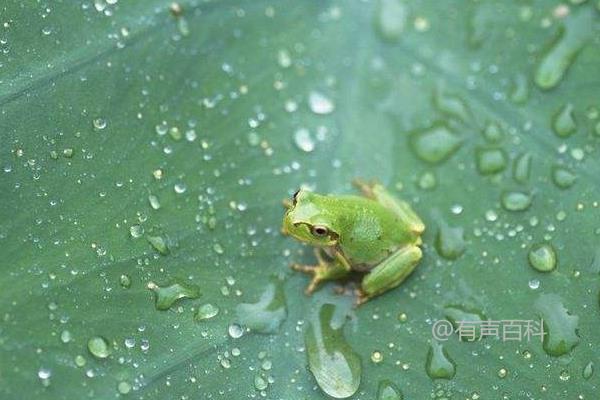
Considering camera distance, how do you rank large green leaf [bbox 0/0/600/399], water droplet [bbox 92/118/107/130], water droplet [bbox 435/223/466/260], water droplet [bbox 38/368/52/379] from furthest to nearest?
water droplet [bbox 435/223/466/260] < water droplet [bbox 92/118/107/130] < large green leaf [bbox 0/0/600/399] < water droplet [bbox 38/368/52/379]

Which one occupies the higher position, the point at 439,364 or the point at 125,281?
the point at 125,281

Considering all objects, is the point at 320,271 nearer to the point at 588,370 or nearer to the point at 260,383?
the point at 260,383

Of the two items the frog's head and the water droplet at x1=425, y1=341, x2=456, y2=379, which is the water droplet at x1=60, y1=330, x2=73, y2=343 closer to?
the frog's head

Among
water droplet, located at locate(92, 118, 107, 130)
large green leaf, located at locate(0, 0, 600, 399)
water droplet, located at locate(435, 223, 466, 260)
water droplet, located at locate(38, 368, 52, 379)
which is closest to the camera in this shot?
water droplet, located at locate(38, 368, 52, 379)

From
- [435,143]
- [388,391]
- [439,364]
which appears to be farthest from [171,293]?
[435,143]

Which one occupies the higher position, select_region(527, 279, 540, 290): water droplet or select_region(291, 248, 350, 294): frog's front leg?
select_region(527, 279, 540, 290): water droplet

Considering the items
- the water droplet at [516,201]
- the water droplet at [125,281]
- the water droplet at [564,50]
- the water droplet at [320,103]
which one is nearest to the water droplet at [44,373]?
the water droplet at [125,281]

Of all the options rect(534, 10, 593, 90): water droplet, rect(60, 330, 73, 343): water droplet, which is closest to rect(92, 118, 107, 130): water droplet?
rect(60, 330, 73, 343): water droplet
